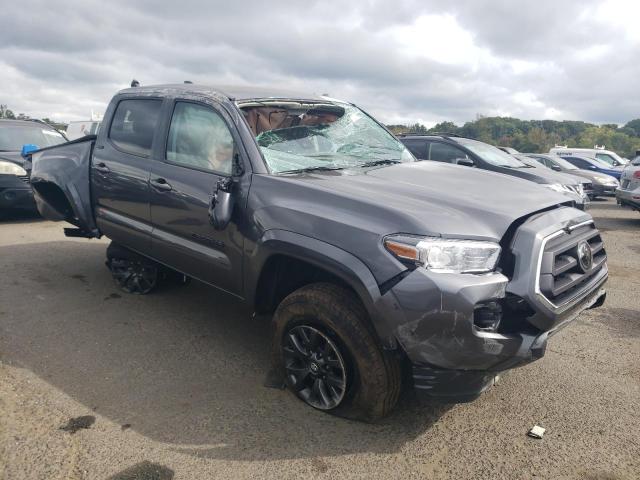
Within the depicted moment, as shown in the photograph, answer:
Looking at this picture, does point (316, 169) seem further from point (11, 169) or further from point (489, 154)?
point (11, 169)

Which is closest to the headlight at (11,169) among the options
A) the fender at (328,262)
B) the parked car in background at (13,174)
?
the parked car in background at (13,174)

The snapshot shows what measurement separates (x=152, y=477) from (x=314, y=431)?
0.87 meters

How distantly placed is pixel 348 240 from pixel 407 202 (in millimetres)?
392

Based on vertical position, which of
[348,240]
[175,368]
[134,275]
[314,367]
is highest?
[348,240]

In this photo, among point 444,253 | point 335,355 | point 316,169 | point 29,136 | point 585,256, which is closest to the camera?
point 444,253

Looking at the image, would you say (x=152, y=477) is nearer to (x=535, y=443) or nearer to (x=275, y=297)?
(x=275, y=297)

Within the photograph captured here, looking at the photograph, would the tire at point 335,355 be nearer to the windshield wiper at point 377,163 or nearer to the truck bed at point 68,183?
the windshield wiper at point 377,163

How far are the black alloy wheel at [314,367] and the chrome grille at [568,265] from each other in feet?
3.73

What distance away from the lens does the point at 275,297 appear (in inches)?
126

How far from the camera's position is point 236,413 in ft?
9.52

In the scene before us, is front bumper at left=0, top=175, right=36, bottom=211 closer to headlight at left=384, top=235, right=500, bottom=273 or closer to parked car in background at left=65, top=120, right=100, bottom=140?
headlight at left=384, top=235, right=500, bottom=273

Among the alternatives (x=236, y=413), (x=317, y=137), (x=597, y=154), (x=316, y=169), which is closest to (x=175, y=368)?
(x=236, y=413)

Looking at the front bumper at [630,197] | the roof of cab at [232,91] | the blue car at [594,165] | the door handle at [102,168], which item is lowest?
the front bumper at [630,197]

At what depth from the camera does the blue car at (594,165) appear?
55.3 ft
